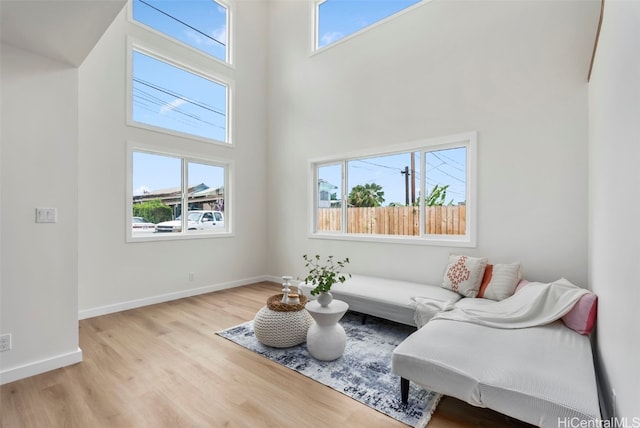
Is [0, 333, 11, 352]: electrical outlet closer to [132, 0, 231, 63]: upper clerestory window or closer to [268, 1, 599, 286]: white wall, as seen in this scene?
[268, 1, 599, 286]: white wall

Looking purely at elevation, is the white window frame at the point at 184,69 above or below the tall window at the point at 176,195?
above

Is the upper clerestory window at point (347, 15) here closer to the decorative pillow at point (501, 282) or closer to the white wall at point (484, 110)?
the white wall at point (484, 110)

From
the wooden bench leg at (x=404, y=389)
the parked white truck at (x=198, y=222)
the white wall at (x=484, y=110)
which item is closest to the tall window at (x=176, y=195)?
the parked white truck at (x=198, y=222)

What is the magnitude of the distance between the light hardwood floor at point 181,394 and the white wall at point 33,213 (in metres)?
0.22

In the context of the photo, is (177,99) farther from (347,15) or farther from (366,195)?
(366,195)

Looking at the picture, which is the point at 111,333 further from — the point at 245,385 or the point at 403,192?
the point at 403,192

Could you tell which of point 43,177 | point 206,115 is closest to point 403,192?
point 206,115

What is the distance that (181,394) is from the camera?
6.39ft

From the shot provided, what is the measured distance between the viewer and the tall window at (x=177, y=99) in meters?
3.87

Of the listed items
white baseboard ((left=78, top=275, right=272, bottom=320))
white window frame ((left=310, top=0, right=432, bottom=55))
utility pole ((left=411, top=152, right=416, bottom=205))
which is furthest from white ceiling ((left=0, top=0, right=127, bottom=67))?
white window frame ((left=310, top=0, right=432, bottom=55))

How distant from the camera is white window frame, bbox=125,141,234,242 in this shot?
368 centimetres

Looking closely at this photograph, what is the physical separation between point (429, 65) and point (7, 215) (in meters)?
4.26

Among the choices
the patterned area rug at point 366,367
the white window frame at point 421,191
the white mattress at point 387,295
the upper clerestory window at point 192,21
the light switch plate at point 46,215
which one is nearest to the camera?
the patterned area rug at point 366,367

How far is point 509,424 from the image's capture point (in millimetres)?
1673
